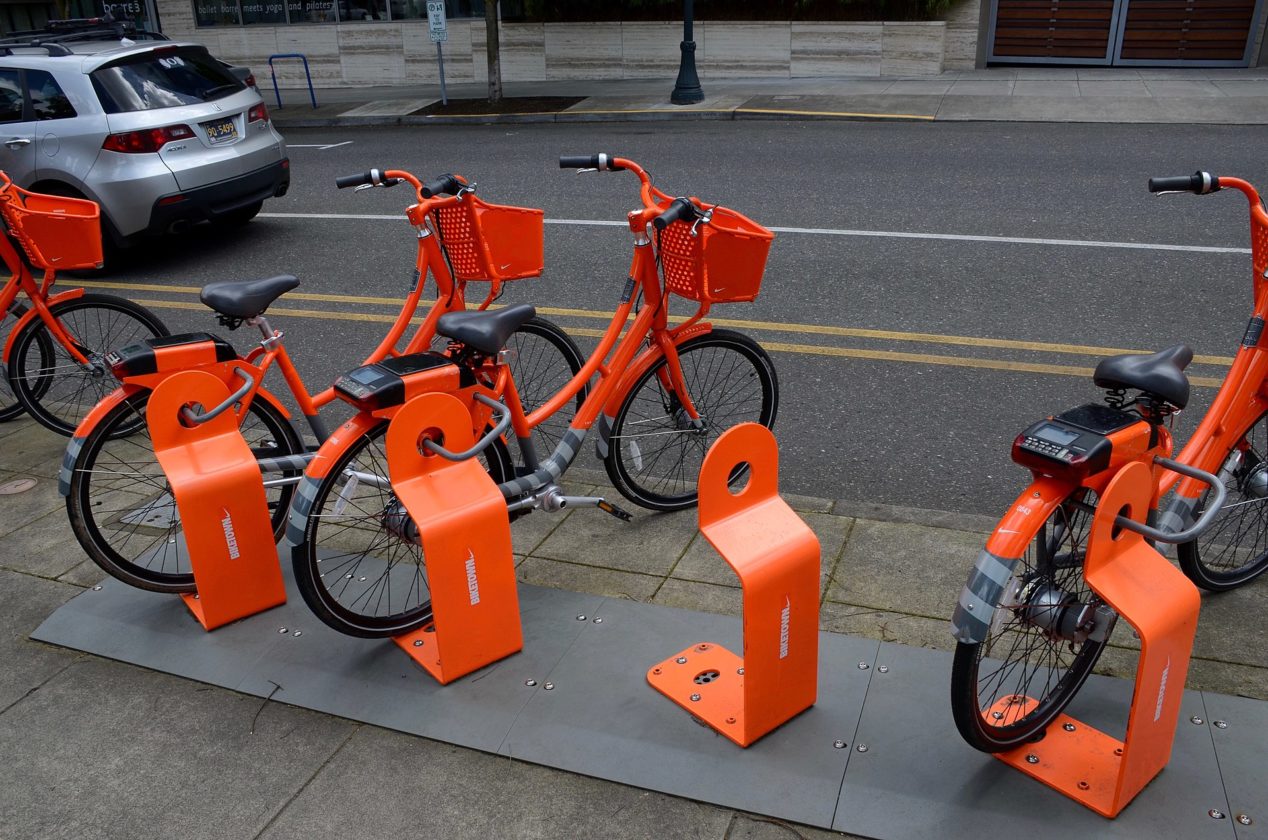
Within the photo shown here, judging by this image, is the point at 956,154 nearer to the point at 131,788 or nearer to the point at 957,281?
the point at 957,281

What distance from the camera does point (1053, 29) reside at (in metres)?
18.0

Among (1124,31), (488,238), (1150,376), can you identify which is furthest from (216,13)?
(1150,376)

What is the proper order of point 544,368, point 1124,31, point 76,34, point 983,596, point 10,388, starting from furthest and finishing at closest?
point 1124,31 → point 76,34 → point 10,388 → point 544,368 → point 983,596

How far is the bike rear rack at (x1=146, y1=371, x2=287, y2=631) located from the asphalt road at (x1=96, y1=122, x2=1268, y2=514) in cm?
230

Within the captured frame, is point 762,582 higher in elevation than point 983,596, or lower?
lower

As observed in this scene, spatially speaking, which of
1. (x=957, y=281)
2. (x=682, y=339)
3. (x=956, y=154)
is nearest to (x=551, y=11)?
(x=956, y=154)

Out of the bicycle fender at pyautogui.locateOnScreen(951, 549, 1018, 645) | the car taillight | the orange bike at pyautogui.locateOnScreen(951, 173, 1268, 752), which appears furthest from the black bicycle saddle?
the car taillight

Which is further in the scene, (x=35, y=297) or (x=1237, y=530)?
(x=35, y=297)

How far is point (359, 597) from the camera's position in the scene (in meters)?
3.95

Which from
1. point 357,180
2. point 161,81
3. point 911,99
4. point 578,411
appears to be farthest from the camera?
point 911,99

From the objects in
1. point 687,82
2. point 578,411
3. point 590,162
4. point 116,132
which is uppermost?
point 590,162

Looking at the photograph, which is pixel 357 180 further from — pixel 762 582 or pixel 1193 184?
pixel 1193 184

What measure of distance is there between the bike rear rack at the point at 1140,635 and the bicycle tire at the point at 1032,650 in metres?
0.12

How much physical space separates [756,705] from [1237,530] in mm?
2139
